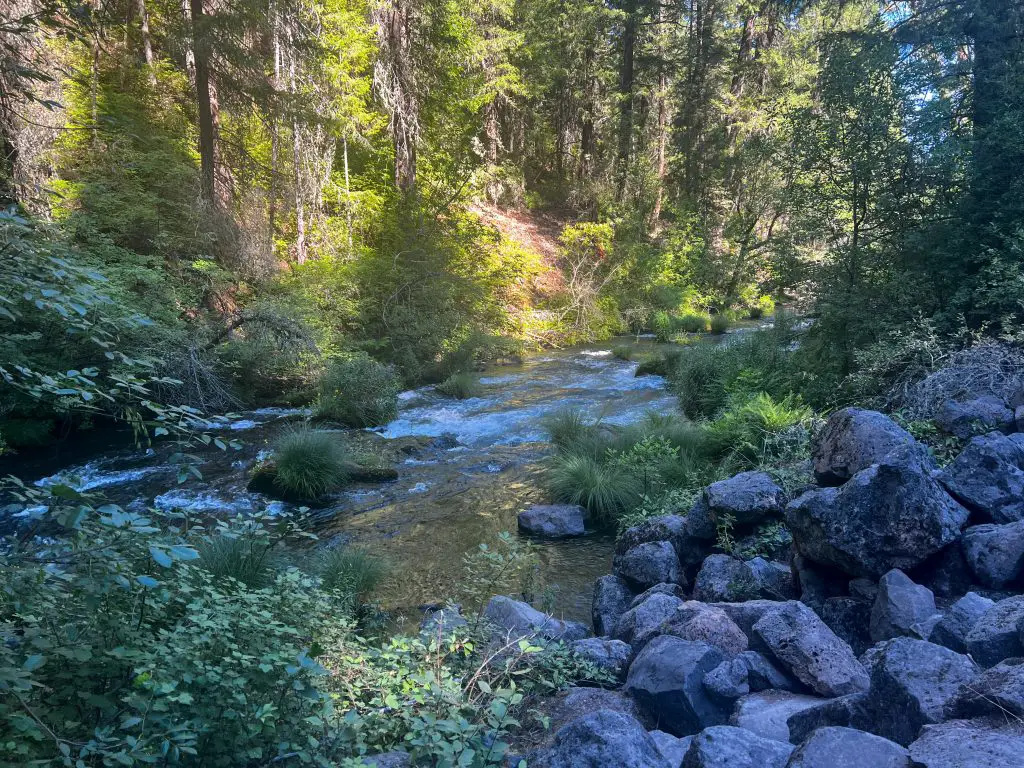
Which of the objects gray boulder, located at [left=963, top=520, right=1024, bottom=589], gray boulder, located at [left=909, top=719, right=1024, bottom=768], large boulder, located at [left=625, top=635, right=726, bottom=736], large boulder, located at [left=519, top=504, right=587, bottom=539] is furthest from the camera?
large boulder, located at [left=519, top=504, right=587, bottom=539]

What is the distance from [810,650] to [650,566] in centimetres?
201

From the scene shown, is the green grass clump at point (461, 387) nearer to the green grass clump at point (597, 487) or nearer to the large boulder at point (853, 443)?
the green grass clump at point (597, 487)

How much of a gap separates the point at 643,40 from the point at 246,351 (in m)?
24.2

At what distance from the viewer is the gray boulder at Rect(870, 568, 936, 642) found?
358cm

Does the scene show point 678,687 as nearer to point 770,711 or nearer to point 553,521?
point 770,711

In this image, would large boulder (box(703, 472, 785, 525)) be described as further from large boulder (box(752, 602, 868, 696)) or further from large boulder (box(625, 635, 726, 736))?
large boulder (box(625, 635, 726, 736))

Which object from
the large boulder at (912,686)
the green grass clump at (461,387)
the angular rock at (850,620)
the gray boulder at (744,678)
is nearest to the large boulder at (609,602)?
the gray boulder at (744,678)

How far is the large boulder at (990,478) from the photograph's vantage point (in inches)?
171

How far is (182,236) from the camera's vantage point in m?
13.4

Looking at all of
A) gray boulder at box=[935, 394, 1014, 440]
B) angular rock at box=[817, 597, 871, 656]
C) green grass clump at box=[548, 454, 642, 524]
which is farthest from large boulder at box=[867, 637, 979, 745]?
green grass clump at box=[548, 454, 642, 524]

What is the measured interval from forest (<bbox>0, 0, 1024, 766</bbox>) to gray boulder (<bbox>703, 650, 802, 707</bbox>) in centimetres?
88

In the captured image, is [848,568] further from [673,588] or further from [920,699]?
[920,699]

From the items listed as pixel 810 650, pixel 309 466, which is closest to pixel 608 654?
pixel 810 650

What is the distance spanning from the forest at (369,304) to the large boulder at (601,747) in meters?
0.29
